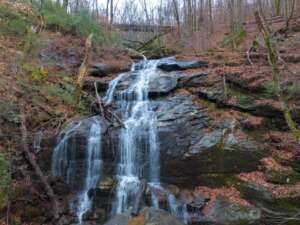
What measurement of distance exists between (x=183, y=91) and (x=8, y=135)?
6.64 metres

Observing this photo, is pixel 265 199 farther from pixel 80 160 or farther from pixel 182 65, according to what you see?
pixel 182 65

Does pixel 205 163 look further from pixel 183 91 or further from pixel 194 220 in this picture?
pixel 183 91

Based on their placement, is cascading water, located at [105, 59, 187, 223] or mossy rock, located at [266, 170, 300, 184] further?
mossy rock, located at [266, 170, 300, 184]

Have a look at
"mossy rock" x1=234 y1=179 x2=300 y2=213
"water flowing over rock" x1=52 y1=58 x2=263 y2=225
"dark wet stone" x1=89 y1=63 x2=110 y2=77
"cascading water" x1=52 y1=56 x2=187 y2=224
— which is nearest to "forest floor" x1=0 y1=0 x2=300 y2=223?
"mossy rock" x1=234 y1=179 x2=300 y2=213

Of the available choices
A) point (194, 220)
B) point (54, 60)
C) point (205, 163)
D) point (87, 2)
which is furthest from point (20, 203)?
point (87, 2)

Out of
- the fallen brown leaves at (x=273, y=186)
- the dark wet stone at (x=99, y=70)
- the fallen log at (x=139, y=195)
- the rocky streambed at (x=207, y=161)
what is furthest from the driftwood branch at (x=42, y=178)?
the dark wet stone at (x=99, y=70)

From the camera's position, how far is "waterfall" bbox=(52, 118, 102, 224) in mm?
9687

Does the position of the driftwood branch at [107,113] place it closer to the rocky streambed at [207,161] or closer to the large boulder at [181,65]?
the rocky streambed at [207,161]

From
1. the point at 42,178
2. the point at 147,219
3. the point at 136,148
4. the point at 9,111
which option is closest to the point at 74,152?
the point at 42,178

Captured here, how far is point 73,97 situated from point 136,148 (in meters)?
3.26

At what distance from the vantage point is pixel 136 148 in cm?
1066

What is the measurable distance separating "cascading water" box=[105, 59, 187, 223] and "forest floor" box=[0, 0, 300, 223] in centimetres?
147

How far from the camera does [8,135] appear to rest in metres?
9.37

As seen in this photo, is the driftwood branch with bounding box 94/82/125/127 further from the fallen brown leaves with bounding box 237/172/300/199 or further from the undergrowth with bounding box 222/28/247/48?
the undergrowth with bounding box 222/28/247/48
